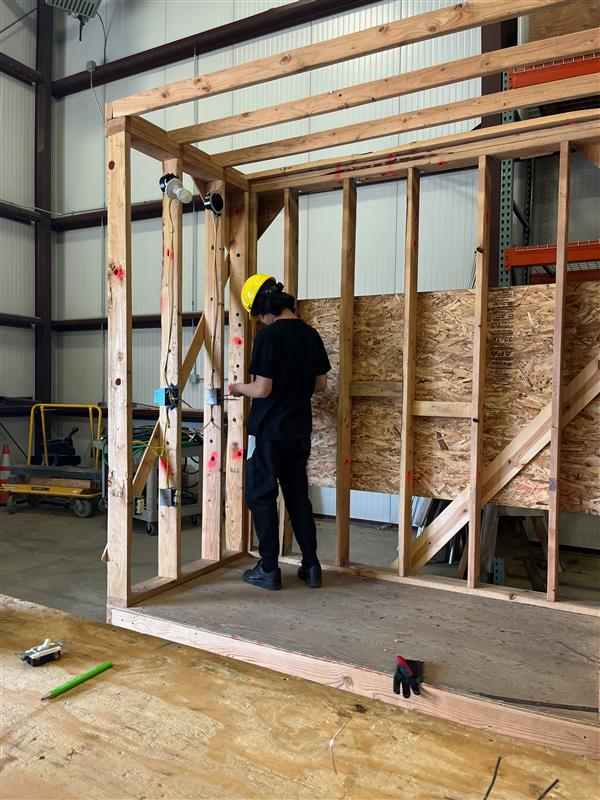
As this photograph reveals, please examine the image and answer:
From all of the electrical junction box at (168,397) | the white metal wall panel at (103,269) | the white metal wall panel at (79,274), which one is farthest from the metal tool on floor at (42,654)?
→ the white metal wall panel at (79,274)

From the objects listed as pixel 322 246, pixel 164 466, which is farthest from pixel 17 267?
pixel 164 466

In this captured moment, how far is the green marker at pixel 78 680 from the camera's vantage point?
204 cm

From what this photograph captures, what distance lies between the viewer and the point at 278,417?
3.06 m

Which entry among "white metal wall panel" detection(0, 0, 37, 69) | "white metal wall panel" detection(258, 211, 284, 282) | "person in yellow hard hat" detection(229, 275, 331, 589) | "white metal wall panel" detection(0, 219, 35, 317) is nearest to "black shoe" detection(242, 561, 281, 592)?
"person in yellow hard hat" detection(229, 275, 331, 589)

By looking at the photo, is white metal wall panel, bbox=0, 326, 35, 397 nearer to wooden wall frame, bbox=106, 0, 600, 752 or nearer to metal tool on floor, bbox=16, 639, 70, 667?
wooden wall frame, bbox=106, 0, 600, 752

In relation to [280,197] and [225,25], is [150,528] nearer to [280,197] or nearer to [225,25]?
[280,197]

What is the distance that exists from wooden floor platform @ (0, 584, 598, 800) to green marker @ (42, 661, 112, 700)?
0.03 meters

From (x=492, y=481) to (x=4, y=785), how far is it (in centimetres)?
254

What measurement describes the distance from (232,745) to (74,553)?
3.89m

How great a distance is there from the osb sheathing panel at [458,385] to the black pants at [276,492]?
1.49ft

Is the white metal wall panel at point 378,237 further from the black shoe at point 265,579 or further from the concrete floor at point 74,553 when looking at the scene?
the black shoe at point 265,579

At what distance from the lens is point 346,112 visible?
19.8ft

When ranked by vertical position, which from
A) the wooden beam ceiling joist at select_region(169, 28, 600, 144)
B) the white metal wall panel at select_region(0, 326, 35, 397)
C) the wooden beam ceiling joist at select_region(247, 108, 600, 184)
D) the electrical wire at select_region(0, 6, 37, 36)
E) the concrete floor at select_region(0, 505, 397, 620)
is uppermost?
the electrical wire at select_region(0, 6, 37, 36)

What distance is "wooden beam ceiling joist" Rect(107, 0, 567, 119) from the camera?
2035 millimetres
